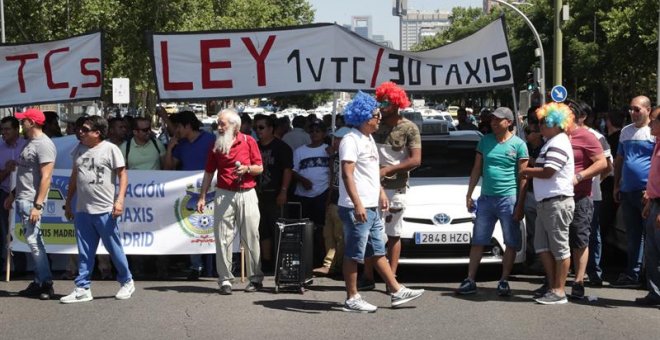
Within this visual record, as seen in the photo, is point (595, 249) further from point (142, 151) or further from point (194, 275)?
point (142, 151)

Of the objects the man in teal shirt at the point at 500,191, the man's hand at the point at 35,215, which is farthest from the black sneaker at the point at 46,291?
the man in teal shirt at the point at 500,191

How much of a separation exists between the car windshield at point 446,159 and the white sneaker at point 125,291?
3.49 m

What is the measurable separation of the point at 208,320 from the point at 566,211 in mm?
3173

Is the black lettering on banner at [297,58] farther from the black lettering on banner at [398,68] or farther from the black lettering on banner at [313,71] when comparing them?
the black lettering on banner at [398,68]

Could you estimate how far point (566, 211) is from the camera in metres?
8.68

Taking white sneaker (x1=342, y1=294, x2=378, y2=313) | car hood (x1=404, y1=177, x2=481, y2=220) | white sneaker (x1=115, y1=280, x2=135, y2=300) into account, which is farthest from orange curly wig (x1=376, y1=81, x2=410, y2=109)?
white sneaker (x1=115, y1=280, x2=135, y2=300)

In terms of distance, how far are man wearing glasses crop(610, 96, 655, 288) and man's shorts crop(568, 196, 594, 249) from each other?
841mm

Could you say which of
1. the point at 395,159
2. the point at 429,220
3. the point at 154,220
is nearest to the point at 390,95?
the point at 395,159

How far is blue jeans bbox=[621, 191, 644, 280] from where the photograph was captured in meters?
9.73

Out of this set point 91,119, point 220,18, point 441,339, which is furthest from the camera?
point 220,18

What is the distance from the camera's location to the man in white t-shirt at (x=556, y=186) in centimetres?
862

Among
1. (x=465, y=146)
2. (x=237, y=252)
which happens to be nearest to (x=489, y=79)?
(x=465, y=146)

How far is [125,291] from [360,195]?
2454mm

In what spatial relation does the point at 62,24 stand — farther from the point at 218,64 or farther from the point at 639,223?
the point at 639,223
